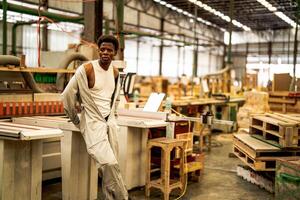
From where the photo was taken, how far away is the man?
314 cm

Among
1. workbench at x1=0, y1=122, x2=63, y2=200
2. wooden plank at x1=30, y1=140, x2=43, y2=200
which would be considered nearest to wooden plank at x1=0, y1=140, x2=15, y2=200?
workbench at x1=0, y1=122, x2=63, y2=200

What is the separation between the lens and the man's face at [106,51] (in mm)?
3238

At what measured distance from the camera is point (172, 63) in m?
22.8

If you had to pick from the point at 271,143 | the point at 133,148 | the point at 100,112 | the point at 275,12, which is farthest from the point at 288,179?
the point at 275,12

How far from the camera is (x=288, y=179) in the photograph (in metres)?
3.72

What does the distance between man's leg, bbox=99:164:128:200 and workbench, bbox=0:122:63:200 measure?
53 centimetres

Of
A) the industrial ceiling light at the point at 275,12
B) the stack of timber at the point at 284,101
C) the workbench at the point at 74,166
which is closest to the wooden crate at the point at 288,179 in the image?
the workbench at the point at 74,166

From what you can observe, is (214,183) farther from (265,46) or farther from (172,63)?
(265,46)

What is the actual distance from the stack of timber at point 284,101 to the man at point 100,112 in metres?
4.76

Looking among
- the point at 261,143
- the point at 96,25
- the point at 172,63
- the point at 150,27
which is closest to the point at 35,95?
the point at 96,25

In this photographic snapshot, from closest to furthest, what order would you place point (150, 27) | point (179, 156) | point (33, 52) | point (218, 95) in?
point (179, 156) → point (218, 95) → point (33, 52) → point (150, 27)

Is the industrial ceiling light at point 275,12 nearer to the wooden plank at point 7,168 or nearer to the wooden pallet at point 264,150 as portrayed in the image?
the wooden pallet at point 264,150

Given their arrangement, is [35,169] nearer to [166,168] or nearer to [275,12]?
[166,168]

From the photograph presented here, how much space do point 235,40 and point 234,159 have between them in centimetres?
2053
